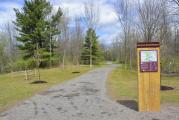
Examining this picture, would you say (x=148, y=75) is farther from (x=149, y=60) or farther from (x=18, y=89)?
(x=18, y=89)

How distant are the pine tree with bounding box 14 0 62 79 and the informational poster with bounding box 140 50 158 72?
1282 inches

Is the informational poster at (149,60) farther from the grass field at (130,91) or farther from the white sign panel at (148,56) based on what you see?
the grass field at (130,91)

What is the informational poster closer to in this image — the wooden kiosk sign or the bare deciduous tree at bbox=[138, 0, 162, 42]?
the wooden kiosk sign

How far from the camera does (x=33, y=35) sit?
4116cm

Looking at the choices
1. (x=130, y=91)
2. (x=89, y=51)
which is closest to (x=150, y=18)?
(x=130, y=91)

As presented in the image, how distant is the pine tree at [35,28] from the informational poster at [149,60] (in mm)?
32553

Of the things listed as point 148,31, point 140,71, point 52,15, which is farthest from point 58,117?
point 52,15

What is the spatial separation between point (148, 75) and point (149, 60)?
47cm

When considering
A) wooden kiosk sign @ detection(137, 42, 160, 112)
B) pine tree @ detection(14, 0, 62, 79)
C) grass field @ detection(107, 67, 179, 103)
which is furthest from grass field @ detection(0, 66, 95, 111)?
pine tree @ detection(14, 0, 62, 79)

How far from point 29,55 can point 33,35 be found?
356cm

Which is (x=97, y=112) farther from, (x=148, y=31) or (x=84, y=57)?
(x=84, y=57)

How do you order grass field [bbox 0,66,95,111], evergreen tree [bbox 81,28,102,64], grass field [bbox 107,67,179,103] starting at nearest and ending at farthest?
1. grass field [bbox 107,67,179,103]
2. grass field [bbox 0,66,95,111]
3. evergreen tree [bbox 81,28,102,64]

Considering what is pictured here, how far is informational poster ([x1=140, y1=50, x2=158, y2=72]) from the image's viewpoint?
29.5 feet

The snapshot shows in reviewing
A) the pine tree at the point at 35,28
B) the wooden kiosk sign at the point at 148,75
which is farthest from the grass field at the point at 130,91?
the pine tree at the point at 35,28
